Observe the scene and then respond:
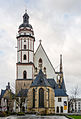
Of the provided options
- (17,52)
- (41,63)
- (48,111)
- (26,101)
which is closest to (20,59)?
(17,52)

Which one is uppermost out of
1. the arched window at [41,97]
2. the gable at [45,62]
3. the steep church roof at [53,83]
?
the gable at [45,62]

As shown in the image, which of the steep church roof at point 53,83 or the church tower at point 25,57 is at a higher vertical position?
the church tower at point 25,57

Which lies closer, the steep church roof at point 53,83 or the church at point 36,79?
the church at point 36,79

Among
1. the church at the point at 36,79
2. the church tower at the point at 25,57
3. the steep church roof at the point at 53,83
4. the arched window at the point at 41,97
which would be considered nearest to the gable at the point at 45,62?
the church at the point at 36,79

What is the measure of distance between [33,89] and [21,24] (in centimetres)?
2459

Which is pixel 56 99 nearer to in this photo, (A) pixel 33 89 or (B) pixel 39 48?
(A) pixel 33 89

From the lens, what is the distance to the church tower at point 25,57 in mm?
78625

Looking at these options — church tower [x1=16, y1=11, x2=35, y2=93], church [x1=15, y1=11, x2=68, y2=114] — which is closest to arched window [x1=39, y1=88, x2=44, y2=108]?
church [x1=15, y1=11, x2=68, y2=114]

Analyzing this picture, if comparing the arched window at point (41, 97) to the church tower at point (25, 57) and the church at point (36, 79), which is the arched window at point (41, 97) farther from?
the church tower at point (25, 57)

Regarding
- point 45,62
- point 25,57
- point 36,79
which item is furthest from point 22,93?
point 45,62

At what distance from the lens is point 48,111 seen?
2844 inches

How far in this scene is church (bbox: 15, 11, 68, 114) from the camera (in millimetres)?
73188

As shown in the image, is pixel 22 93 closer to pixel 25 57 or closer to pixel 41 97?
pixel 41 97

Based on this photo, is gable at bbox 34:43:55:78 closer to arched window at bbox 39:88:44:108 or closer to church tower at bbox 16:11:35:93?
church tower at bbox 16:11:35:93
